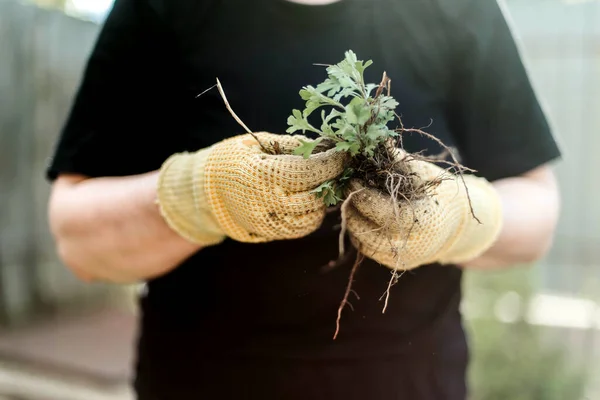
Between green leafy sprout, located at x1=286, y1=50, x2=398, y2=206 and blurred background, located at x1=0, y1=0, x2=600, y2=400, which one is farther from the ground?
green leafy sprout, located at x1=286, y1=50, x2=398, y2=206

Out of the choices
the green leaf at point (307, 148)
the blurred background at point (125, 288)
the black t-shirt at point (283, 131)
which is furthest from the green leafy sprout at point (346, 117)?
the blurred background at point (125, 288)

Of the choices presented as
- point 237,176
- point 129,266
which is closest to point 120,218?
point 129,266

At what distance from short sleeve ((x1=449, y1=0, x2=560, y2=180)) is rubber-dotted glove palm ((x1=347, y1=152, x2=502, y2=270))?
133 mm

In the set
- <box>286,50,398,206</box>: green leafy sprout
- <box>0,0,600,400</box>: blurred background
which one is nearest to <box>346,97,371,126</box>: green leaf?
<box>286,50,398,206</box>: green leafy sprout

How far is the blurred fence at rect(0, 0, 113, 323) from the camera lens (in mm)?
3627

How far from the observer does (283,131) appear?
0.99m

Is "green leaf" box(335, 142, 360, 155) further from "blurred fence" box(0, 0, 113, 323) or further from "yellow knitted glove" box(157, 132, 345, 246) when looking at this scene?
"blurred fence" box(0, 0, 113, 323)

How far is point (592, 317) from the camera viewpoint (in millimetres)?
2512

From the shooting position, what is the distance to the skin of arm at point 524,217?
1092mm

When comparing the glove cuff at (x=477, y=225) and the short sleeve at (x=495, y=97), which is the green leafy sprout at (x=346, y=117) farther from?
the short sleeve at (x=495, y=97)

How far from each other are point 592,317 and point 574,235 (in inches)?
15.8

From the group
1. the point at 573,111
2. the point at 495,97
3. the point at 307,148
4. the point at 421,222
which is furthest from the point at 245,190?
the point at 573,111

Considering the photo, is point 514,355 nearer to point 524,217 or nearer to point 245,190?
point 524,217

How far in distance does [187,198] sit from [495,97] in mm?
642
